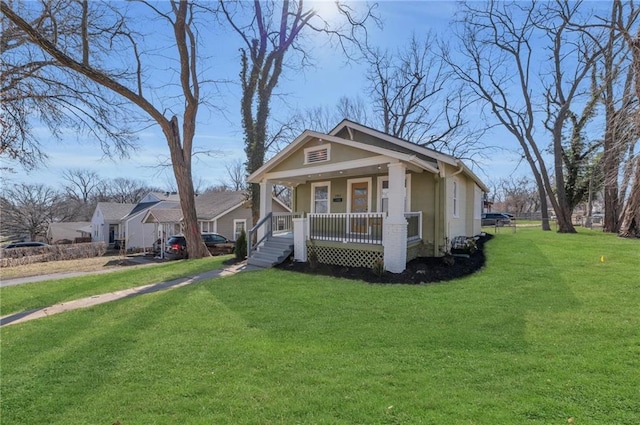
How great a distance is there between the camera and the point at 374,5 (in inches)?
651

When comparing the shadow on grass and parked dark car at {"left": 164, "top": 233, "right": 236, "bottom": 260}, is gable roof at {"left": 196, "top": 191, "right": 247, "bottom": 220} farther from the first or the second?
the shadow on grass

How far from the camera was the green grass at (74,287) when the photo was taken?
7.86m

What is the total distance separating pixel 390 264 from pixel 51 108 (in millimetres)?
12225

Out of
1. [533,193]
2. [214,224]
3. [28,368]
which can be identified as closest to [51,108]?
[28,368]

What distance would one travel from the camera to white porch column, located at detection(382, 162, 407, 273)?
901cm

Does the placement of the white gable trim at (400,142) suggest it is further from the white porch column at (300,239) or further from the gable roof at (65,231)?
the gable roof at (65,231)

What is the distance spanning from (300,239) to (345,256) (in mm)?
1749

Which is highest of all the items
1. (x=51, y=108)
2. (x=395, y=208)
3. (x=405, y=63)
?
(x=405, y=63)

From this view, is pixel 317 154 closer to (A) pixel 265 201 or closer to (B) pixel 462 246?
(A) pixel 265 201

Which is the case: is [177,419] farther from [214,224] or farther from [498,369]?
[214,224]

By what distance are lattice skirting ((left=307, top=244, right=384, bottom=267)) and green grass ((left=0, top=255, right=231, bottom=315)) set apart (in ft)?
13.3

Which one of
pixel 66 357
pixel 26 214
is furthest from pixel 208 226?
pixel 26 214

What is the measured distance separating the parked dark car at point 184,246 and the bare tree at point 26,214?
111ft

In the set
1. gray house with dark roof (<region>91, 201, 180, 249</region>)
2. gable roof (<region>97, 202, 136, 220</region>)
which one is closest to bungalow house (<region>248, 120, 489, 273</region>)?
gray house with dark roof (<region>91, 201, 180, 249</region>)
